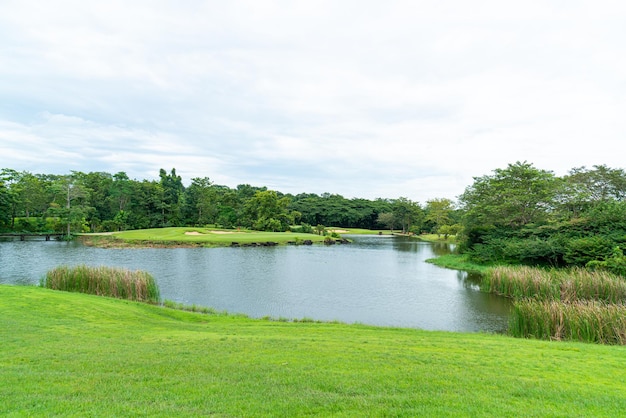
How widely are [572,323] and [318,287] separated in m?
13.4

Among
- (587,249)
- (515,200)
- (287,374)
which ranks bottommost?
(287,374)

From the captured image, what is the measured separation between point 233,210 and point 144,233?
2251 centimetres

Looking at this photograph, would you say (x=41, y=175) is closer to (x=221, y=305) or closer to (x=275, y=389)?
(x=221, y=305)

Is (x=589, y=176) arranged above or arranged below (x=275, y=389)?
above

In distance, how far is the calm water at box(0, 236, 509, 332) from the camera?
1644cm

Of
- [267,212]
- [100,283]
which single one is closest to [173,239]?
[267,212]

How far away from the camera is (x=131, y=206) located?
231 feet

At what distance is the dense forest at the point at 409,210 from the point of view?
26.2 meters

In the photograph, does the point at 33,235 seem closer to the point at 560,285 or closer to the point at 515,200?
the point at 515,200

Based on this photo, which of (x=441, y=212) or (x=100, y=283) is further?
(x=441, y=212)

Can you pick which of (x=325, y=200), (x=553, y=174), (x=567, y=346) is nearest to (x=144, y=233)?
(x=553, y=174)

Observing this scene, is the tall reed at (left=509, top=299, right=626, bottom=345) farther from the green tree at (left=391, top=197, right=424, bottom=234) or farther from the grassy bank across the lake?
the green tree at (left=391, top=197, right=424, bottom=234)

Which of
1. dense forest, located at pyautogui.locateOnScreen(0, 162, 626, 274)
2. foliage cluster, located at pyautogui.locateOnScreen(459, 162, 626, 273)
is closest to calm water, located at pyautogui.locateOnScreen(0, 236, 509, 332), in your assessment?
foliage cluster, located at pyautogui.locateOnScreen(459, 162, 626, 273)

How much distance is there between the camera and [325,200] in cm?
11156
